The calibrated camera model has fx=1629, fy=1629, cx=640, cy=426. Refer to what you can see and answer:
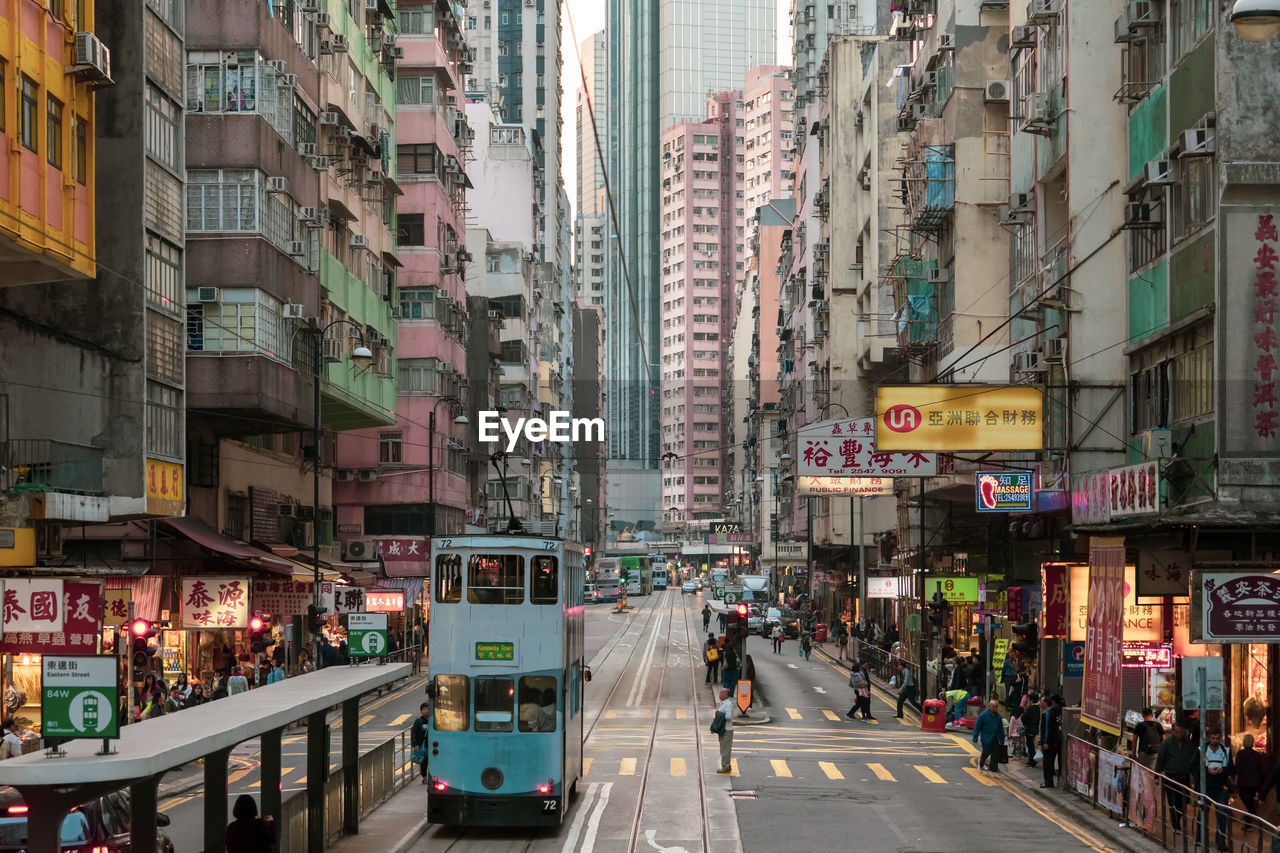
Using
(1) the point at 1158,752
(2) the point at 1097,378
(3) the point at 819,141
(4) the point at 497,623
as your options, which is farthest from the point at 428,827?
(3) the point at 819,141

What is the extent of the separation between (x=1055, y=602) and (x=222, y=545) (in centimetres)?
1979

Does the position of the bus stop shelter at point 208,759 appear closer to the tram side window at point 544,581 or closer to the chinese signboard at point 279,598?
the tram side window at point 544,581

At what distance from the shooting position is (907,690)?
43.6m

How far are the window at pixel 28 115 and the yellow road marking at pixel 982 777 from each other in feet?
65.7

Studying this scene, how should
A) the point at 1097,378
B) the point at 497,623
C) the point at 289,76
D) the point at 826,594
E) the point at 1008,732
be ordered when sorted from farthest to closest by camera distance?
1. the point at 826,594
2. the point at 289,76
3. the point at 1008,732
4. the point at 1097,378
5. the point at 497,623

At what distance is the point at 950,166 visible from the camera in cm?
4484

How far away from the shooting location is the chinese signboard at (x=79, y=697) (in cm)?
1244

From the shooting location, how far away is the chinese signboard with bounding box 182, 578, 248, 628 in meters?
37.1

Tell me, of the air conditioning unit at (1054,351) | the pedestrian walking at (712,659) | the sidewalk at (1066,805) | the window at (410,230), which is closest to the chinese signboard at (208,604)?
the sidewalk at (1066,805)

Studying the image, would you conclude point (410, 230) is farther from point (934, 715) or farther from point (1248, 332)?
point (1248, 332)

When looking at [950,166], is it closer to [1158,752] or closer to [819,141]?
[1158,752]

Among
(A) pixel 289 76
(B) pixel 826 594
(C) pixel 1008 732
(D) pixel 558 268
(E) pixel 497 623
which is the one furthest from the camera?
(D) pixel 558 268

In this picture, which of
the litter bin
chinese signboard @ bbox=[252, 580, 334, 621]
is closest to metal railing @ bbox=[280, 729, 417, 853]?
chinese signboard @ bbox=[252, 580, 334, 621]

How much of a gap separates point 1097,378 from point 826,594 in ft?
223
